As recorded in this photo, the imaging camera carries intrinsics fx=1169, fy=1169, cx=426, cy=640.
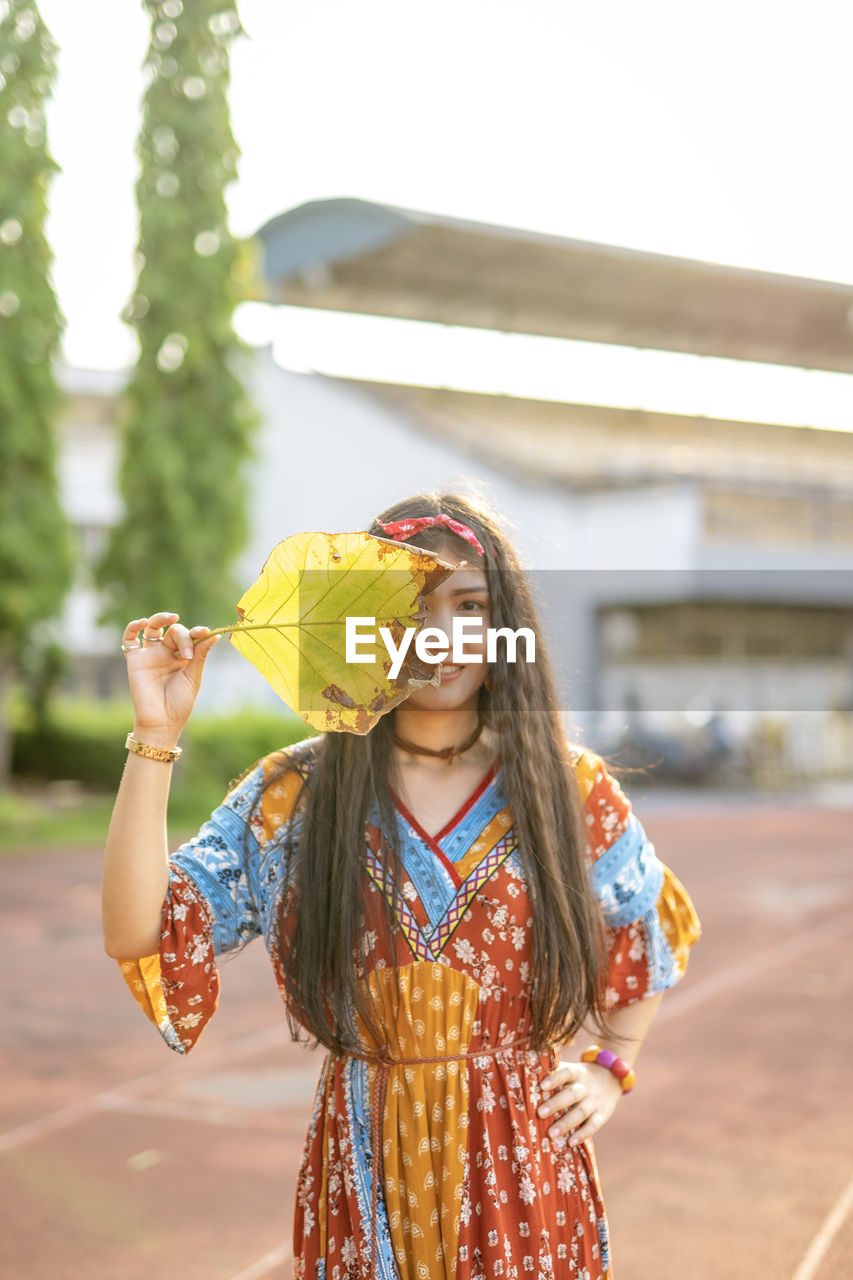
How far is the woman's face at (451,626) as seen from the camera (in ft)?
5.19

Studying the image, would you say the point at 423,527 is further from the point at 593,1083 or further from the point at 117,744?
the point at 117,744

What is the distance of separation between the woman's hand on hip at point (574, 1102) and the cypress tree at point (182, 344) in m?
11.0

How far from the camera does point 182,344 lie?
41.9 feet

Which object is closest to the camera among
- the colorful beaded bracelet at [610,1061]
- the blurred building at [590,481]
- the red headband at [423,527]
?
the red headband at [423,527]

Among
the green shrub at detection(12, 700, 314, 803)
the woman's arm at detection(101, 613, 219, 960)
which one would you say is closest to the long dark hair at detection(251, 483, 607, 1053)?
the woman's arm at detection(101, 613, 219, 960)

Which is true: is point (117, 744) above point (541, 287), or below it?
below

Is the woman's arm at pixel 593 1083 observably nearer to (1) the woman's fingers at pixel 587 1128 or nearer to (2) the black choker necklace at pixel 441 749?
(1) the woman's fingers at pixel 587 1128

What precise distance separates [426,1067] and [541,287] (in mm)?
24238

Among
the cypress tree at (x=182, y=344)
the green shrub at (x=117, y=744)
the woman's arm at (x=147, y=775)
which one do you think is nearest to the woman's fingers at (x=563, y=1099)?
the woman's arm at (x=147, y=775)

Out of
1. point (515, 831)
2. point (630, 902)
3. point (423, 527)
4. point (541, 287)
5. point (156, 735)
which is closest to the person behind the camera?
point (156, 735)

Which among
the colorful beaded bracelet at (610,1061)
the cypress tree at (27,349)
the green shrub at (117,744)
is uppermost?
the cypress tree at (27,349)

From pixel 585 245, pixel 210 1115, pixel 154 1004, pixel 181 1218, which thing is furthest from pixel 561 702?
pixel 585 245

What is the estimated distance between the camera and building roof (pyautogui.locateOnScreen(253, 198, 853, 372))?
840 inches

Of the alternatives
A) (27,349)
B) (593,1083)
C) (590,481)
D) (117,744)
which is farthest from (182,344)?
(593,1083)
